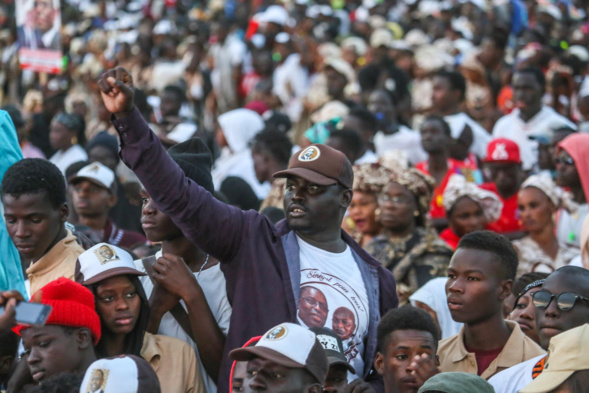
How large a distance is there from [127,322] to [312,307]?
2.80 ft

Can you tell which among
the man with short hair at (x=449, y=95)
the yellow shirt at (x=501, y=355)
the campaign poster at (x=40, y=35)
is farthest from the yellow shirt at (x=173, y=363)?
the man with short hair at (x=449, y=95)

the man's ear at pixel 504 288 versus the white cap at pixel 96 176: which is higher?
the man's ear at pixel 504 288

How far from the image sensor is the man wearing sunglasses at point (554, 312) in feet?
14.8

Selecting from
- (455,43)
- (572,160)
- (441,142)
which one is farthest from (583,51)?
(572,160)

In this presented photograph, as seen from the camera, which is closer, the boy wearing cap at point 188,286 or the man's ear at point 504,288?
the boy wearing cap at point 188,286

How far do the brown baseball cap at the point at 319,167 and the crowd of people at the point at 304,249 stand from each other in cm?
1

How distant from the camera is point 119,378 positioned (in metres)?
3.58

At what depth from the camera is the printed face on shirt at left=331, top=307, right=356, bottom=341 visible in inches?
181

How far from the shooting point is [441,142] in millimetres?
8938

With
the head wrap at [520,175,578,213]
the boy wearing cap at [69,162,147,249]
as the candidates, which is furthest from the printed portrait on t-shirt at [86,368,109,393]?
the head wrap at [520,175,578,213]

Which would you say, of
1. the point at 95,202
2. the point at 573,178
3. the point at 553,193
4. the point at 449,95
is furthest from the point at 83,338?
the point at 449,95

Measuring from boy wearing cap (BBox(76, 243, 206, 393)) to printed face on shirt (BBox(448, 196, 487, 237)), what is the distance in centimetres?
338

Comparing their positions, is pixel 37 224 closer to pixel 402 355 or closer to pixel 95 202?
pixel 402 355

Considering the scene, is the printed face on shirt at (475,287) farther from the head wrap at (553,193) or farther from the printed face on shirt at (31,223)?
the head wrap at (553,193)
